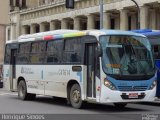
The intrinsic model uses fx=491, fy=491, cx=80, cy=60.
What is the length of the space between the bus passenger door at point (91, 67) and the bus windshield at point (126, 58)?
63 centimetres

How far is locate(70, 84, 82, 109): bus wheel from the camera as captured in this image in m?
18.2

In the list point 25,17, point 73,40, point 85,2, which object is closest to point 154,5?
point 85,2

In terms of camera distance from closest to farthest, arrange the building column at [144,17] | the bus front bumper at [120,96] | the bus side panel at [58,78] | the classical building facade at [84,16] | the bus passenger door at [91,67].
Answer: the bus front bumper at [120,96], the bus passenger door at [91,67], the bus side panel at [58,78], the building column at [144,17], the classical building facade at [84,16]

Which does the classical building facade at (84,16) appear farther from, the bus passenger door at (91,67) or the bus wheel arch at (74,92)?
the bus passenger door at (91,67)

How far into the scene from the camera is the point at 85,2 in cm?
5322

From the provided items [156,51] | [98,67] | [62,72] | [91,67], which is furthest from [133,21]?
[98,67]

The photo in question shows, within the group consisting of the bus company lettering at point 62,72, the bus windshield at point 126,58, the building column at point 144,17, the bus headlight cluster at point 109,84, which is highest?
the building column at point 144,17

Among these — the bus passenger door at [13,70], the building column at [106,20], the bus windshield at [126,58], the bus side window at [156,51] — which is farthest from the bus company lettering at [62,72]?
the building column at [106,20]

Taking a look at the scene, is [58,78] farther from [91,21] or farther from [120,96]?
[91,21]

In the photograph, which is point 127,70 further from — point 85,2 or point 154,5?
point 85,2

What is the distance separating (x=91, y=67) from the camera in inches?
696

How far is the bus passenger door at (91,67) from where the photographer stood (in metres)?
17.5

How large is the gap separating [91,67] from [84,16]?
38.1 m

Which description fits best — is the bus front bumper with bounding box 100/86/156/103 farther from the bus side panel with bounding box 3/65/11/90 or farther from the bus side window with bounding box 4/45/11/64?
the bus side window with bounding box 4/45/11/64
